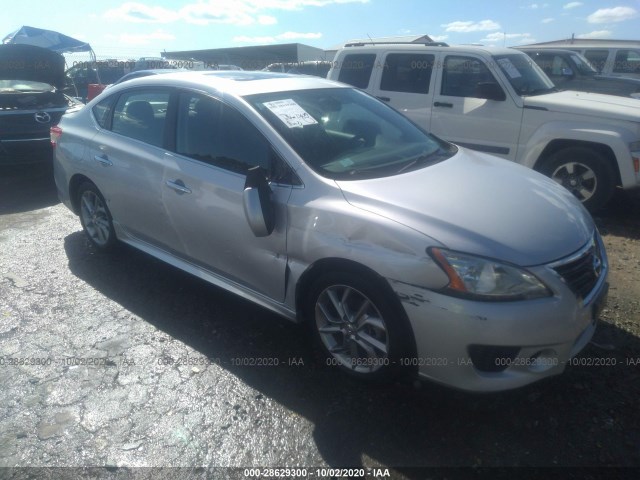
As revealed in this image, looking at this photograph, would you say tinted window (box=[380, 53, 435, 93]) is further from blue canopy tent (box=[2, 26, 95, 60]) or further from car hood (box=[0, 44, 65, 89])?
blue canopy tent (box=[2, 26, 95, 60])

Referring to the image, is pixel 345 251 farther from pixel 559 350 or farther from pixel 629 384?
pixel 629 384

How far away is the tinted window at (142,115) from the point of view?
360 cm

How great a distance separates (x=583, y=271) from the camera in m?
2.47

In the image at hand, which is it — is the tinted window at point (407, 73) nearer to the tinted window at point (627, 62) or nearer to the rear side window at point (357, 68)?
the rear side window at point (357, 68)

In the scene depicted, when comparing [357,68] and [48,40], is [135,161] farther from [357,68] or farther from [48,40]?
[48,40]

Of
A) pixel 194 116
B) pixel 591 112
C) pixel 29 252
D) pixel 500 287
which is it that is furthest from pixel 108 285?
pixel 591 112

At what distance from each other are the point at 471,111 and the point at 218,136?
3725 millimetres

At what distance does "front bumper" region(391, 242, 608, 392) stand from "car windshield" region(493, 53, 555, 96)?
13.1 feet

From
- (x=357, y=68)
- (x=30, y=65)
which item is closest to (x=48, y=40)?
(x=30, y=65)

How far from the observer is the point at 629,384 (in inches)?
107

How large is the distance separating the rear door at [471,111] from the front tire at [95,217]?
401 centimetres

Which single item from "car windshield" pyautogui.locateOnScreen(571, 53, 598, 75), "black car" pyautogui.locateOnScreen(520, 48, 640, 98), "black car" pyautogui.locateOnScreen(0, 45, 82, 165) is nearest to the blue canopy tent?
"black car" pyautogui.locateOnScreen(0, 45, 82, 165)

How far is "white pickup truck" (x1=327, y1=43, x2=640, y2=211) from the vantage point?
16.8 ft

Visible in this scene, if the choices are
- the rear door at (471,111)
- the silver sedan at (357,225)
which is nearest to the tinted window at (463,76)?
the rear door at (471,111)
